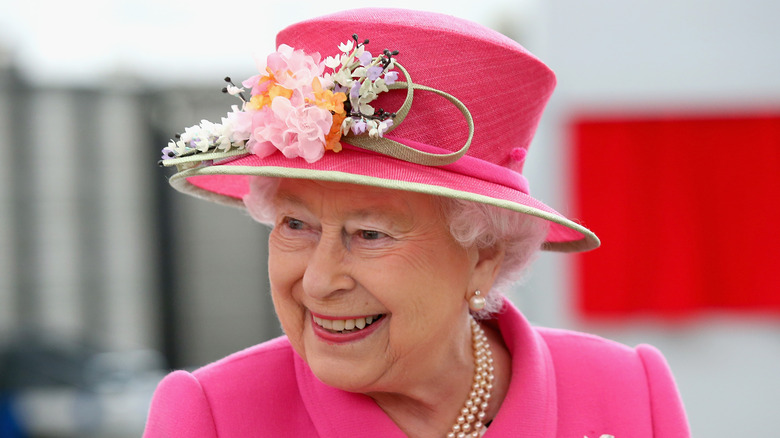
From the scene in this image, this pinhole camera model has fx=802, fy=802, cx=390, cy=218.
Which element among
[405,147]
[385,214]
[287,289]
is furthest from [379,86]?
[287,289]

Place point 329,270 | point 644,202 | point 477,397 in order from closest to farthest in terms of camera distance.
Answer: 1. point 329,270
2. point 477,397
3. point 644,202

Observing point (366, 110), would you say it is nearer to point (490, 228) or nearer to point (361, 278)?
point (361, 278)

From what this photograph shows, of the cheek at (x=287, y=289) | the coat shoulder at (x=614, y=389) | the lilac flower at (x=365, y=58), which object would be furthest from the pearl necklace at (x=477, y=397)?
the lilac flower at (x=365, y=58)

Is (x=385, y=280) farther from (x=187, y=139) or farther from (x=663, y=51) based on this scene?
(x=663, y=51)

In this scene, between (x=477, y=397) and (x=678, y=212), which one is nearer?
(x=477, y=397)

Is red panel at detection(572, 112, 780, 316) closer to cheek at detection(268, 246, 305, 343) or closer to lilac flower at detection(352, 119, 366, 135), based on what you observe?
cheek at detection(268, 246, 305, 343)

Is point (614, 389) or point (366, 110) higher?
point (366, 110)

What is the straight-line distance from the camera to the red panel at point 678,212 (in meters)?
5.52

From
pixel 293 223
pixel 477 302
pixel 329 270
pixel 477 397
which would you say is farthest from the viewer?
pixel 477 397

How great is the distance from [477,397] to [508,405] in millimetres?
94

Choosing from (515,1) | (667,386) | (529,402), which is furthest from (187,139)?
(515,1)

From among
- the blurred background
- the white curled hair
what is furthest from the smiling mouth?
the blurred background

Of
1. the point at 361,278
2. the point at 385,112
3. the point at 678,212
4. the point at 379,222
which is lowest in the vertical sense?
the point at 678,212

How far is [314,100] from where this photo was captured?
5.24 ft
